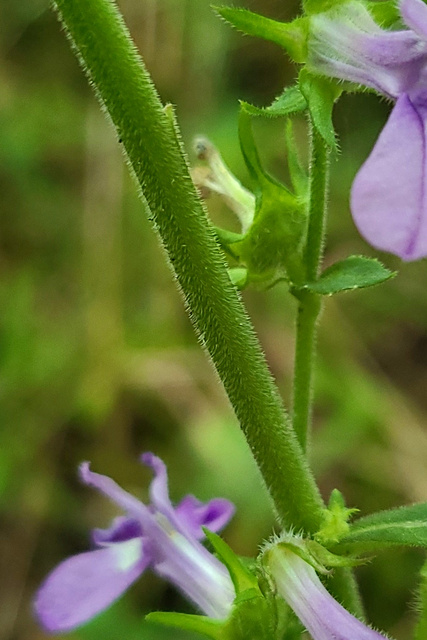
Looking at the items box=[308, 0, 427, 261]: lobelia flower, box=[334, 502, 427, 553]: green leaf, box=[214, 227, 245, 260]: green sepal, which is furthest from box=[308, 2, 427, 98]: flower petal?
box=[334, 502, 427, 553]: green leaf

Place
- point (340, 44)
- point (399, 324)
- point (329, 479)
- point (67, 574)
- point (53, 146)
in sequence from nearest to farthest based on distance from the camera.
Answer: point (340, 44), point (67, 574), point (329, 479), point (399, 324), point (53, 146)

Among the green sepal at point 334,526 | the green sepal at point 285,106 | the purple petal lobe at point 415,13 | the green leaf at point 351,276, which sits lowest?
the green sepal at point 334,526

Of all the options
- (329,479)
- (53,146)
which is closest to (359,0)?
(329,479)

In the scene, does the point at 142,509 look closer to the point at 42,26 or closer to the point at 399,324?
the point at 399,324

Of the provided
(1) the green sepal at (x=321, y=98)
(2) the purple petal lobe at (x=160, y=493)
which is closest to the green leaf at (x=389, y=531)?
(2) the purple petal lobe at (x=160, y=493)

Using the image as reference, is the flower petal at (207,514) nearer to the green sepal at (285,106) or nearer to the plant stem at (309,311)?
the plant stem at (309,311)

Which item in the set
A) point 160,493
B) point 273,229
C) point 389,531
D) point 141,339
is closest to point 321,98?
point 273,229

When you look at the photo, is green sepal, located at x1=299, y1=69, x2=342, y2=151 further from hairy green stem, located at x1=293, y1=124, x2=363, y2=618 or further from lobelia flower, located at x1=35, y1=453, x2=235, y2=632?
lobelia flower, located at x1=35, y1=453, x2=235, y2=632
